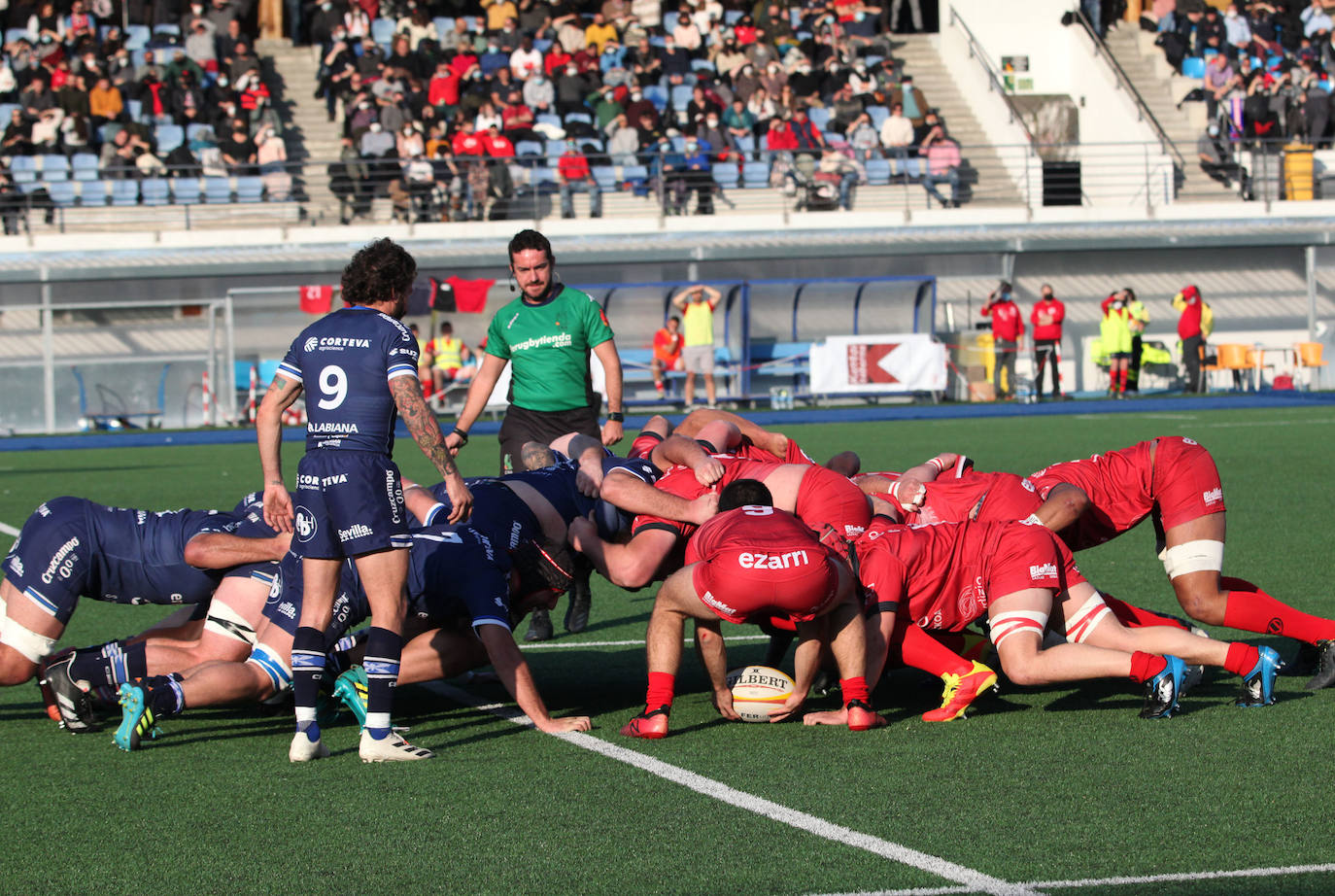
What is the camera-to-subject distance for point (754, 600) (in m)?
5.28

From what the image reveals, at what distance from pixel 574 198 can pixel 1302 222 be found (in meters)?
13.5

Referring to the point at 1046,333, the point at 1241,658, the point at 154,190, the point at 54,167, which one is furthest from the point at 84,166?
the point at 1241,658

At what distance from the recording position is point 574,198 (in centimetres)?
2748

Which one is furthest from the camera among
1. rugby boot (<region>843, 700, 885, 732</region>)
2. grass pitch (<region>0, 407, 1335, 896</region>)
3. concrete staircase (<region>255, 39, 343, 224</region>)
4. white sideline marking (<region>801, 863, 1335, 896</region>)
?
concrete staircase (<region>255, 39, 343, 224</region>)

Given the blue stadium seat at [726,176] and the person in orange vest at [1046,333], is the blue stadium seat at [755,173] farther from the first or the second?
the person in orange vest at [1046,333]

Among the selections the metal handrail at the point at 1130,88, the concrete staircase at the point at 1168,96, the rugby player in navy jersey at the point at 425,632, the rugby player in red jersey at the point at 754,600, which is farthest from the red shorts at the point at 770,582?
the concrete staircase at the point at 1168,96

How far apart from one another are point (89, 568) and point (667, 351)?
66.1 ft

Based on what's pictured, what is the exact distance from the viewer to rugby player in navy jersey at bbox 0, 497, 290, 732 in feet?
19.3

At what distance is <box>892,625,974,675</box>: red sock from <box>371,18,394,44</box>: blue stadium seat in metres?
27.1

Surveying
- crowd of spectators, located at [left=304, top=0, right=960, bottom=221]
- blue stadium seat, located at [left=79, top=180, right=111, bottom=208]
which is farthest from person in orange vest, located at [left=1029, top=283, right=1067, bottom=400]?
blue stadium seat, located at [left=79, top=180, right=111, bottom=208]

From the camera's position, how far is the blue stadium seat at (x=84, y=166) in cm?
2672

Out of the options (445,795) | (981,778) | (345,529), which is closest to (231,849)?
(445,795)

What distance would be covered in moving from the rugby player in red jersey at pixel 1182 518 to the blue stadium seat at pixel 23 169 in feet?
78.9

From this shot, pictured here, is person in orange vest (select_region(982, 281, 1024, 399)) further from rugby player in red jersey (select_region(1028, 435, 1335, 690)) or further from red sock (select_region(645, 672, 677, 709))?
red sock (select_region(645, 672, 677, 709))
